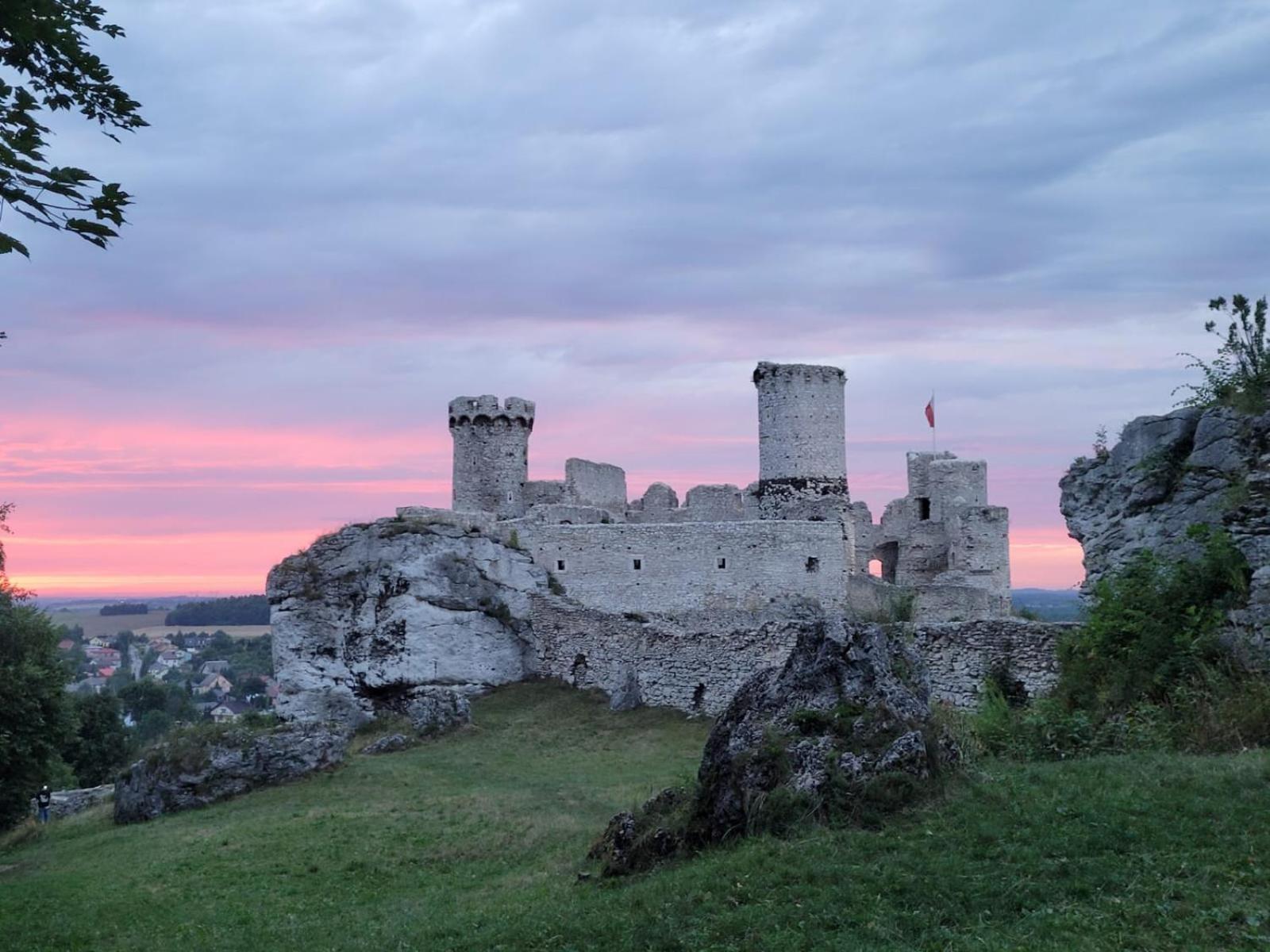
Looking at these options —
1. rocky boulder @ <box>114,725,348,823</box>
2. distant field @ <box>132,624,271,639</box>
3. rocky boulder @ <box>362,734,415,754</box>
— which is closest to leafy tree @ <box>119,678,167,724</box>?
rocky boulder @ <box>362,734,415,754</box>

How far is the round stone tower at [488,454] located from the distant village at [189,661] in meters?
56.6

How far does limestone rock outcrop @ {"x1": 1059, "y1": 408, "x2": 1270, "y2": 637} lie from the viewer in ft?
45.5

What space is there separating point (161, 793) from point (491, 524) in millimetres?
14947

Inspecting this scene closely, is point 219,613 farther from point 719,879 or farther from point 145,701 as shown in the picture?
point 719,879

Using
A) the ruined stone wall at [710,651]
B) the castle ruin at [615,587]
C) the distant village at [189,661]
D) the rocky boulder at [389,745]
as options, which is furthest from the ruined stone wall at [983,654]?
the distant village at [189,661]

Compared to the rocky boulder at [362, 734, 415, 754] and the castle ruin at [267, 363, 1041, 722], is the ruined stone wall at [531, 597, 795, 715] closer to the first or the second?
the castle ruin at [267, 363, 1041, 722]

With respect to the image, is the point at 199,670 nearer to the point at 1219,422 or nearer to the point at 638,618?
the point at 638,618

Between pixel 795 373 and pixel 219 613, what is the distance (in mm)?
165113

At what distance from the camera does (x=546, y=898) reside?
1134 cm

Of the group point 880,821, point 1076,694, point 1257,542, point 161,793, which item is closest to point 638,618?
point 161,793

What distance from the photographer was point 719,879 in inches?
383

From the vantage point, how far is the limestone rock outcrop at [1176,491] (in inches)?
547

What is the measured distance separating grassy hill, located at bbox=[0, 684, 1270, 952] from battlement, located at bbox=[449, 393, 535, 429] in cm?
2251

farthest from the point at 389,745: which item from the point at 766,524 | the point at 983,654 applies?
the point at 983,654
